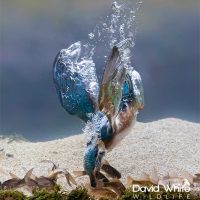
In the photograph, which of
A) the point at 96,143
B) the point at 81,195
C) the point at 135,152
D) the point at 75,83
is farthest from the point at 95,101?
the point at 135,152

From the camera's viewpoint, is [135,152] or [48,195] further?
[135,152]

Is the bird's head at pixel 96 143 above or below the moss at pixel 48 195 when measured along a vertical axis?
above

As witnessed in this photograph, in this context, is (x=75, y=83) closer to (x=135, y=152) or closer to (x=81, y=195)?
(x=81, y=195)

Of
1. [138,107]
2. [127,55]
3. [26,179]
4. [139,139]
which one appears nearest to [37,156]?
[139,139]

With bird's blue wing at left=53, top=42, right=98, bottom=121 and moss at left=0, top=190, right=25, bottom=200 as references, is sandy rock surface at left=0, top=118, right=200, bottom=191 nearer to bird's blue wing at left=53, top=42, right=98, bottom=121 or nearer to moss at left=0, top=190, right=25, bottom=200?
bird's blue wing at left=53, top=42, right=98, bottom=121

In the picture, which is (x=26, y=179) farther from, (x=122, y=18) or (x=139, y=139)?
(x=139, y=139)

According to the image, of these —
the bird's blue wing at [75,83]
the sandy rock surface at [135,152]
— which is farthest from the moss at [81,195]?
the sandy rock surface at [135,152]

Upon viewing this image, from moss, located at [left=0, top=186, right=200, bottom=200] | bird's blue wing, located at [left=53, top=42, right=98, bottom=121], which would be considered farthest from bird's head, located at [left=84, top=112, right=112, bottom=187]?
moss, located at [left=0, top=186, right=200, bottom=200]

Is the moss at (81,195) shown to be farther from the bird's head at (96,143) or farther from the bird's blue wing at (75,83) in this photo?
the bird's blue wing at (75,83)
